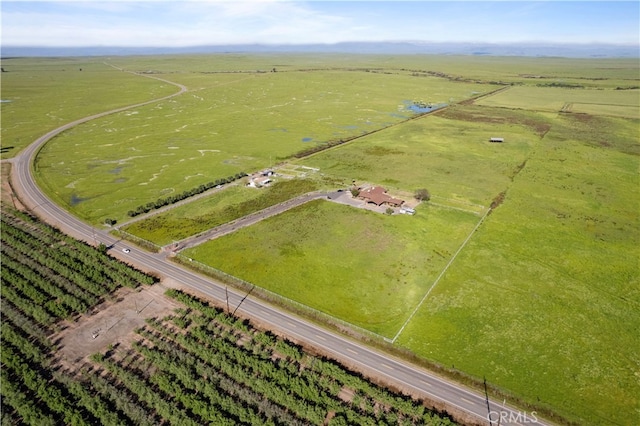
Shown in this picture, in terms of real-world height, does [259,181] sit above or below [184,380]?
above

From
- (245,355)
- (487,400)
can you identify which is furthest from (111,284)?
(487,400)

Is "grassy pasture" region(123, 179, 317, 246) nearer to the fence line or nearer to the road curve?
the road curve

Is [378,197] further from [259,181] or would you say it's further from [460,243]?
[259,181]

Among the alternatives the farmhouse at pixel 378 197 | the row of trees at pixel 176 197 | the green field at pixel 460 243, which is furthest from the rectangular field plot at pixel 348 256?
the row of trees at pixel 176 197

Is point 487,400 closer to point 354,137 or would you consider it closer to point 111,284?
point 111,284

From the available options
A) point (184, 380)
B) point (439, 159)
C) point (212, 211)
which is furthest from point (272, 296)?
point (439, 159)

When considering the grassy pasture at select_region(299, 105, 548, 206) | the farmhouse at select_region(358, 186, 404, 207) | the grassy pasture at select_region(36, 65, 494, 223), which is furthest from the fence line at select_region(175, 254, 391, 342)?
the grassy pasture at select_region(299, 105, 548, 206)
